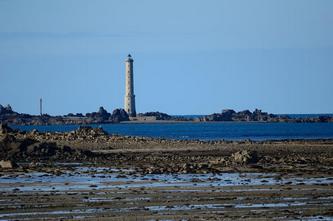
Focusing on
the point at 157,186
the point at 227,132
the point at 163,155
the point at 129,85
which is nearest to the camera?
the point at 157,186

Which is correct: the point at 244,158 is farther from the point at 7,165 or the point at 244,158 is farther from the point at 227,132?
the point at 227,132

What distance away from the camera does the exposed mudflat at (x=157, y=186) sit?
21609mm

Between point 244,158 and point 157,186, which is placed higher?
point 244,158

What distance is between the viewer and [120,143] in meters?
62.2

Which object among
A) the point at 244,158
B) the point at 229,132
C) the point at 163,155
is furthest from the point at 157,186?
the point at 229,132

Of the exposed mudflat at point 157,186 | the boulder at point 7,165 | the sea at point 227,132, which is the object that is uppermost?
the sea at point 227,132

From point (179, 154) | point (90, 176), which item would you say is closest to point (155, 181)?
point (90, 176)

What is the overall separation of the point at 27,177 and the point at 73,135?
35.7m

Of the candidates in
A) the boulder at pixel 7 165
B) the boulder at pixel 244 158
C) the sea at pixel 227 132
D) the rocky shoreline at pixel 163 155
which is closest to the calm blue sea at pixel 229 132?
the sea at pixel 227 132

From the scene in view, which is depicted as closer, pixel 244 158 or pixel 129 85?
pixel 244 158

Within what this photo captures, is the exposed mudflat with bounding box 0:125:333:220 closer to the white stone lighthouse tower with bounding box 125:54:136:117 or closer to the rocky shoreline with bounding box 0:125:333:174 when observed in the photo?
the rocky shoreline with bounding box 0:125:333:174

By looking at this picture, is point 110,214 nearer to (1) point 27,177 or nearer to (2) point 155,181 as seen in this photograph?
(2) point 155,181

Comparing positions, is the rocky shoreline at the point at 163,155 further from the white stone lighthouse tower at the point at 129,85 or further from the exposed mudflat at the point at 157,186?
the white stone lighthouse tower at the point at 129,85

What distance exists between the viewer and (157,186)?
28.5m
